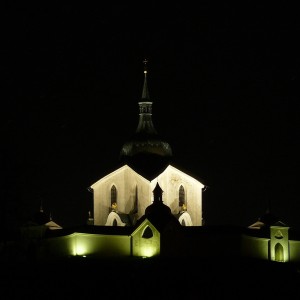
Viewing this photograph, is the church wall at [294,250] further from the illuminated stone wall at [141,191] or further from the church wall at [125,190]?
the church wall at [125,190]

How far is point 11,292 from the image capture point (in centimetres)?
6625

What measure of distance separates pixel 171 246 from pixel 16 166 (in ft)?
32.7

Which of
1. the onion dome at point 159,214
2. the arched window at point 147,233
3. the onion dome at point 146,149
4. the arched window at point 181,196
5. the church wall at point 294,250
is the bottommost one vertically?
the church wall at point 294,250

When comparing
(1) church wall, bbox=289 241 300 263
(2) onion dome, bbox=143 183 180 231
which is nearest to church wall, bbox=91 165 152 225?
(2) onion dome, bbox=143 183 180 231

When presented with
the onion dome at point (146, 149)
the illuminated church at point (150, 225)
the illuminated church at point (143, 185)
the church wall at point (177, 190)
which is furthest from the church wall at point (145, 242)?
the onion dome at point (146, 149)

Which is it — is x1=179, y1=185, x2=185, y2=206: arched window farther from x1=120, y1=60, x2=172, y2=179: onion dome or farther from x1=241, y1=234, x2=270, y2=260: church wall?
x1=241, y1=234, x2=270, y2=260: church wall

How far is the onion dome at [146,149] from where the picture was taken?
8600cm

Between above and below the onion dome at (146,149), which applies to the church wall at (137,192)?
below

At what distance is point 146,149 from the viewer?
284ft

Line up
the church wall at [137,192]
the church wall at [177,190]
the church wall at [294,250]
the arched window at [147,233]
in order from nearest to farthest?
the arched window at [147,233] < the church wall at [294,250] < the church wall at [137,192] < the church wall at [177,190]

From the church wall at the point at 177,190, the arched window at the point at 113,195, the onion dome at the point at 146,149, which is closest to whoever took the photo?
the arched window at the point at 113,195

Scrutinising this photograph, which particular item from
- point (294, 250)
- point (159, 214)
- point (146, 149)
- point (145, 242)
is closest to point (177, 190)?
point (146, 149)

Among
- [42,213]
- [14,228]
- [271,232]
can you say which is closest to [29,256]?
[14,228]

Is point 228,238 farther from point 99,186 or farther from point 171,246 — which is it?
point 99,186
